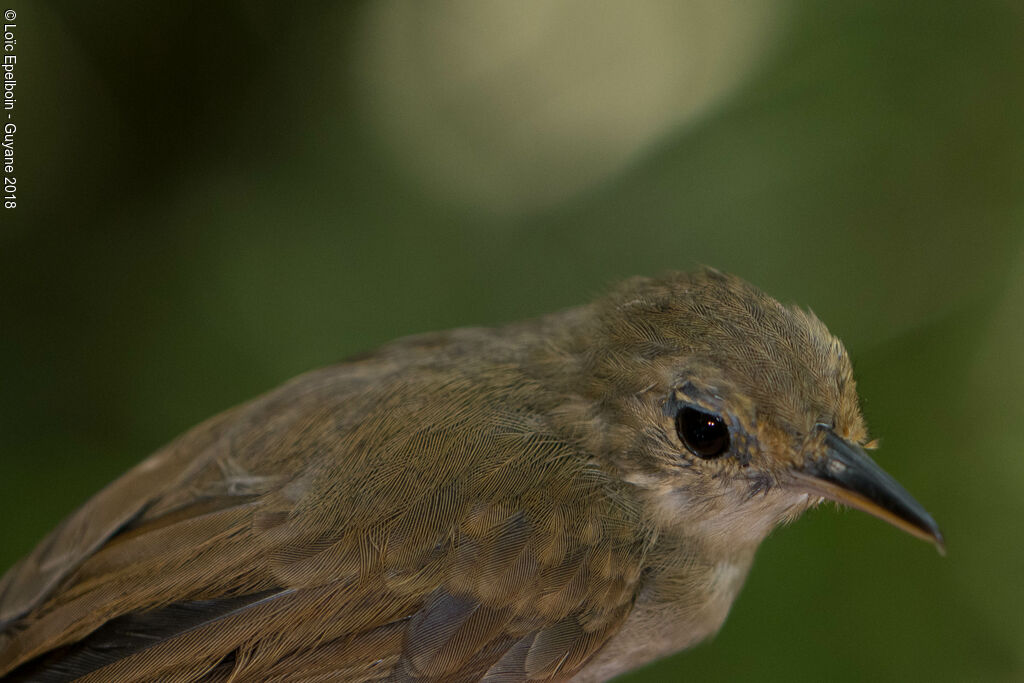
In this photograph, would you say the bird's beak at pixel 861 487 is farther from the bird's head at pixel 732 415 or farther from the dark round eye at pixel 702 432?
the dark round eye at pixel 702 432

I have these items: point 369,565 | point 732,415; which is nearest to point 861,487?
point 732,415

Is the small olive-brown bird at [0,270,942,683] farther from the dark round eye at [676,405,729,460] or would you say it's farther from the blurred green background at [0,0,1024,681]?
the blurred green background at [0,0,1024,681]

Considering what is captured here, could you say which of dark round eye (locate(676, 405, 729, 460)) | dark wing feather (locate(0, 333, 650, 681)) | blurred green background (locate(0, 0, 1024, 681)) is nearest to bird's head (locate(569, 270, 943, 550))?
dark round eye (locate(676, 405, 729, 460))

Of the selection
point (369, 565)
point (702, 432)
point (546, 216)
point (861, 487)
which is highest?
point (546, 216)

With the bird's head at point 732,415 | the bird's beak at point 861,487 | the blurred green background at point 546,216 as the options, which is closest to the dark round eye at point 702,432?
the bird's head at point 732,415

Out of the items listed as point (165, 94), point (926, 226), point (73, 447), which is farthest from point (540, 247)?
point (73, 447)

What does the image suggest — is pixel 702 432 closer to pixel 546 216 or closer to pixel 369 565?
pixel 369 565
